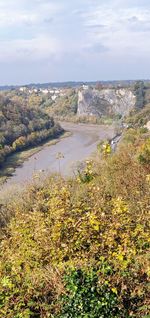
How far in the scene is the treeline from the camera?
242 ft

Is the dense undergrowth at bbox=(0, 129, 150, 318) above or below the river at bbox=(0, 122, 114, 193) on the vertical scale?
above

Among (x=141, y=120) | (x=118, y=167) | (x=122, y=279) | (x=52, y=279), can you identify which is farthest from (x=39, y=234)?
(x=141, y=120)

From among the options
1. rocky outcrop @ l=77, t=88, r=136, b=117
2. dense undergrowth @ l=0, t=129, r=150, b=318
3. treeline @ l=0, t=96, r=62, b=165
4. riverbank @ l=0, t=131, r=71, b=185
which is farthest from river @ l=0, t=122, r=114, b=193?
dense undergrowth @ l=0, t=129, r=150, b=318

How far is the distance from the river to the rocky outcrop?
11.4m

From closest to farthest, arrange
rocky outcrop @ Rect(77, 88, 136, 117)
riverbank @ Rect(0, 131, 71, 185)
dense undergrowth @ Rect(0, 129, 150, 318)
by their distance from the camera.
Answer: dense undergrowth @ Rect(0, 129, 150, 318) → riverbank @ Rect(0, 131, 71, 185) → rocky outcrop @ Rect(77, 88, 136, 117)

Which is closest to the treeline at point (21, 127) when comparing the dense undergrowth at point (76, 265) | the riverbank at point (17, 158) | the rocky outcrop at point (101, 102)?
the riverbank at point (17, 158)

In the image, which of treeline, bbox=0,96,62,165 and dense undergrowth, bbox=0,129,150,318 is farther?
treeline, bbox=0,96,62,165

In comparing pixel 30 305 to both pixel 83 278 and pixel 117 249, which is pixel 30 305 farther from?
pixel 117 249

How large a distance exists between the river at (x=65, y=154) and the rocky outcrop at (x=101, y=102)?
37.3ft

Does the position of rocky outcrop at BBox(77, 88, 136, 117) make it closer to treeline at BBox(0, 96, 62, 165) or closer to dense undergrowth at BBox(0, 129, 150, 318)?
treeline at BBox(0, 96, 62, 165)

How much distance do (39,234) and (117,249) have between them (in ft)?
4.57

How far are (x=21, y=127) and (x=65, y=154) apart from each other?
52.7ft

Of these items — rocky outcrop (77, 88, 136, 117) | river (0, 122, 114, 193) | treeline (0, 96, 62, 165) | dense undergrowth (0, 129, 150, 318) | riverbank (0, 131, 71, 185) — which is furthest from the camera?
rocky outcrop (77, 88, 136, 117)

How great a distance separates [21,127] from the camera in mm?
80000
